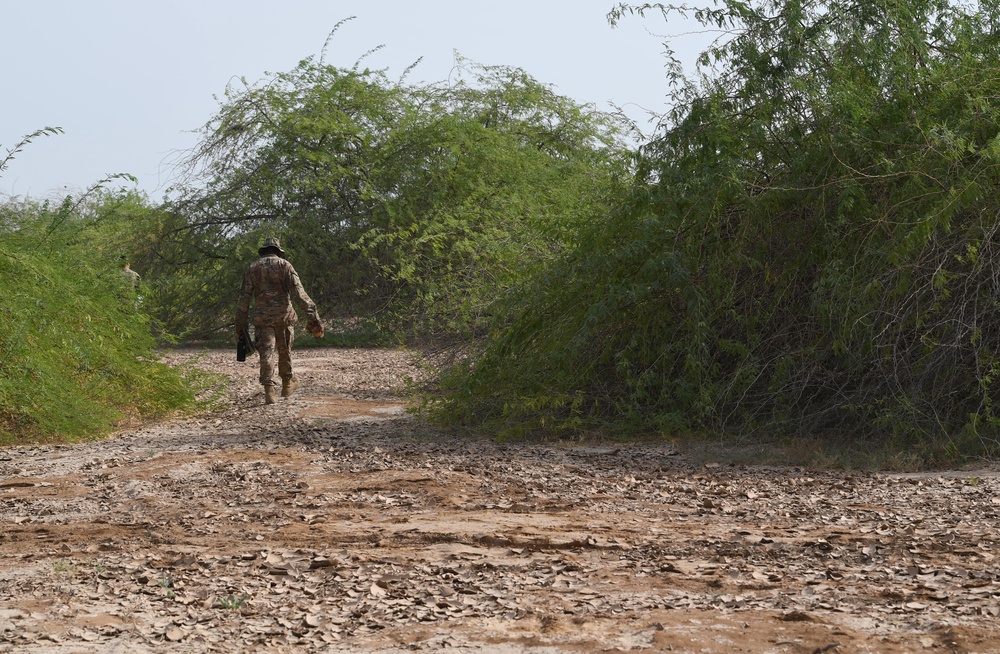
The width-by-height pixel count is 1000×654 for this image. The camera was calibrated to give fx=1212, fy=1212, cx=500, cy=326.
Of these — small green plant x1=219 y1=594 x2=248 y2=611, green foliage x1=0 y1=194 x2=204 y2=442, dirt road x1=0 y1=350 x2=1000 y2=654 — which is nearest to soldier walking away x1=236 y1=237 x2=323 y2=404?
green foliage x1=0 y1=194 x2=204 y2=442

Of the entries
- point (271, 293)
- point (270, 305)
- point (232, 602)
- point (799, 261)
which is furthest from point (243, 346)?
point (232, 602)

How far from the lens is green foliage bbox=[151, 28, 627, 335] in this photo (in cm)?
1969

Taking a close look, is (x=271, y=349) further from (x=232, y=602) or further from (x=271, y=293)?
(x=232, y=602)

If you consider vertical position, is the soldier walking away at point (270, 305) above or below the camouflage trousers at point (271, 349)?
above

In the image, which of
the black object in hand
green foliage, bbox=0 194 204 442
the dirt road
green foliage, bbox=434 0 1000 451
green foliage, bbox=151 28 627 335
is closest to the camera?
the dirt road

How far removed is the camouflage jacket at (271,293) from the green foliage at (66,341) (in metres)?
1.04

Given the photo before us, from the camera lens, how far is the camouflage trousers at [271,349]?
1227cm

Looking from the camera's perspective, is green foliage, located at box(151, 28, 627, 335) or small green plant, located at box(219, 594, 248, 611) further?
green foliage, located at box(151, 28, 627, 335)

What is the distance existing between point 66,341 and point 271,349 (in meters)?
2.57

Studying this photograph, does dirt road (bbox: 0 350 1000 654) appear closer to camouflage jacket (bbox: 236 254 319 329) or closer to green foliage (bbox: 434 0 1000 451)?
green foliage (bbox: 434 0 1000 451)

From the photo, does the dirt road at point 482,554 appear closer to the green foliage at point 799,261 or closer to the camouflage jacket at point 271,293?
the green foliage at point 799,261

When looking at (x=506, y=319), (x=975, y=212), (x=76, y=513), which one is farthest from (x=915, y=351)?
(x=76, y=513)

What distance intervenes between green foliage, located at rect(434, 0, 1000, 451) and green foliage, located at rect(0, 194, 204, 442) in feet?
10.2

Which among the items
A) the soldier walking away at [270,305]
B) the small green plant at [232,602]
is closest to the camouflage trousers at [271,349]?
the soldier walking away at [270,305]
